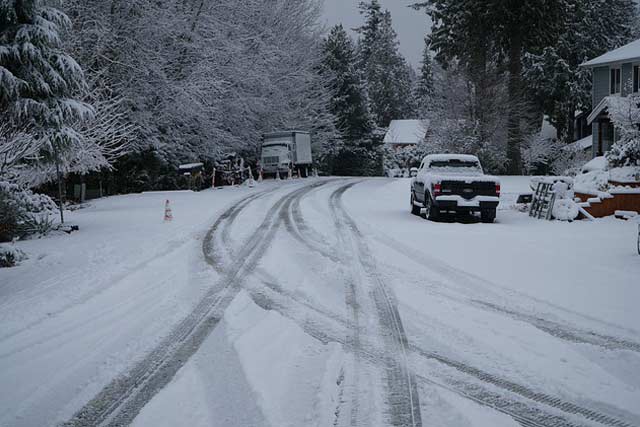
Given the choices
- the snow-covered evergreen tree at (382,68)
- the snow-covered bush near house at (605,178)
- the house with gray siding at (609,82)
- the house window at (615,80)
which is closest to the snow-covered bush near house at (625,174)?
the snow-covered bush near house at (605,178)

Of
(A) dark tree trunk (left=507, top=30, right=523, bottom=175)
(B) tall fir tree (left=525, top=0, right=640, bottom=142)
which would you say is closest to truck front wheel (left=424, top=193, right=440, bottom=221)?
(A) dark tree trunk (left=507, top=30, right=523, bottom=175)

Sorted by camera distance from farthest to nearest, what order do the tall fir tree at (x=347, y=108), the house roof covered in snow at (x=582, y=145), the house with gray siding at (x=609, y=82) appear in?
the tall fir tree at (x=347, y=108)
the house roof covered in snow at (x=582, y=145)
the house with gray siding at (x=609, y=82)

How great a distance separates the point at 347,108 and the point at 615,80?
949 inches

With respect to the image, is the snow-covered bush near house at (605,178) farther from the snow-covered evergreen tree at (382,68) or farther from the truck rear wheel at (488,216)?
the snow-covered evergreen tree at (382,68)

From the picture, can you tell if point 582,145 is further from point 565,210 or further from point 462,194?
point 462,194

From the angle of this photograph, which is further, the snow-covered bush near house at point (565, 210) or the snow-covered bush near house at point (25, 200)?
the snow-covered bush near house at point (565, 210)

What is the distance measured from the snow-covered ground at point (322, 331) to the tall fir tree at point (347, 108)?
41735 millimetres

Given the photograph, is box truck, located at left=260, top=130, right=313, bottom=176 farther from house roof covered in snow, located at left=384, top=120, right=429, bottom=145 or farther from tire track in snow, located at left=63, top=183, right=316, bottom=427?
house roof covered in snow, located at left=384, top=120, right=429, bottom=145

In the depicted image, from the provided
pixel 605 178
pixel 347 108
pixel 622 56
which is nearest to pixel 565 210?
pixel 605 178

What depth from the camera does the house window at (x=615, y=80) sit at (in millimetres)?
36250

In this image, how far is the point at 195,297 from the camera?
27.9 ft

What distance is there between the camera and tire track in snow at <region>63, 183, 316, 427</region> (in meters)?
4.68

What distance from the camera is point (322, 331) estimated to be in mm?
6785

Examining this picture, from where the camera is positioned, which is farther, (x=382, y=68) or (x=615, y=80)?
(x=382, y=68)
